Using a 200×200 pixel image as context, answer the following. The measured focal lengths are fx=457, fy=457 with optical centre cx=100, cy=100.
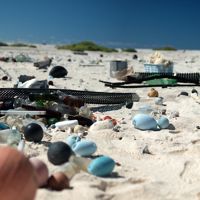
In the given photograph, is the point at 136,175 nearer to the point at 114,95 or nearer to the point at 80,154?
the point at 80,154

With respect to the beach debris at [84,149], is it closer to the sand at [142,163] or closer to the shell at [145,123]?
the sand at [142,163]

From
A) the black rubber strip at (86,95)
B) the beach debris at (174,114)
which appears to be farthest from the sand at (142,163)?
the black rubber strip at (86,95)

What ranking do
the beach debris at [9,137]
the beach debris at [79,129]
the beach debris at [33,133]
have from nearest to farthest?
the beach debris at [9,137] < the beach debris at [33,133] < the beach debris at [79,129]

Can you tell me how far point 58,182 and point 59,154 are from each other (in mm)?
358

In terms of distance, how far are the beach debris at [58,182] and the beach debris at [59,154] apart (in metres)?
0.29

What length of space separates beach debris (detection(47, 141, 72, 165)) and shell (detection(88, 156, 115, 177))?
6.5 inches

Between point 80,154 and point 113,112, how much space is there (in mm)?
2128

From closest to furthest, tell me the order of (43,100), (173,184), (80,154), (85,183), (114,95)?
(85,183) < (173,184) < (80,154) < (43,100) < (114,95)

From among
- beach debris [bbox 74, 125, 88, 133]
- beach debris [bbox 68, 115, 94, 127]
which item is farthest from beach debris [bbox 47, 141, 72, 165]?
beach debris [bbox 68, 115, 94, 127]

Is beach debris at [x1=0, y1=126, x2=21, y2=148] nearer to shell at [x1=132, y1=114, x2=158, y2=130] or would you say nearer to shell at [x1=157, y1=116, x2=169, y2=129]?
shell at [x1=132, y1=114, x2=158, y2=130]

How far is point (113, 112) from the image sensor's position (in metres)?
5.25

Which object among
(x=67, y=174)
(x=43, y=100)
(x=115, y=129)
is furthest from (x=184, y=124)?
(x=67, y=174)

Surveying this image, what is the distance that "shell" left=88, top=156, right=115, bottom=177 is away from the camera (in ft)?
9.23

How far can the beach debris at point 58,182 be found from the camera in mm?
2537
